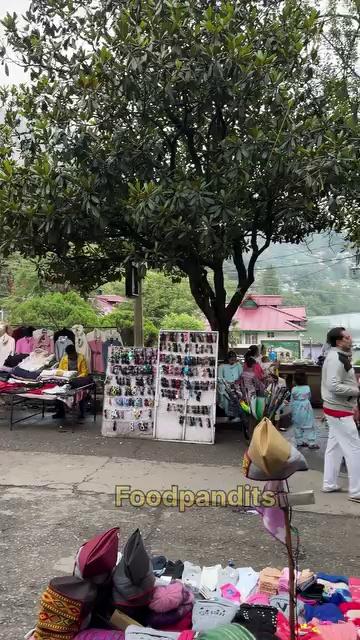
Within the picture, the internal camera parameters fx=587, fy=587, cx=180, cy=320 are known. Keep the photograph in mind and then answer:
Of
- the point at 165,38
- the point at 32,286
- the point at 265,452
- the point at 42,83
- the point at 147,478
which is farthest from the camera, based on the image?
the point at 32,286

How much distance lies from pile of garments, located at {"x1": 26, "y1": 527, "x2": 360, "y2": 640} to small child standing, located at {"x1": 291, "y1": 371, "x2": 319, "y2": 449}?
17.6ft

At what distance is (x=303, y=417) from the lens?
920 cm

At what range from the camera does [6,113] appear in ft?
33.4

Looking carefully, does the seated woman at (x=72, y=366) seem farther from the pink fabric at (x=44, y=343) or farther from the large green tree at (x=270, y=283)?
the large green tree at (x=270, y=283)

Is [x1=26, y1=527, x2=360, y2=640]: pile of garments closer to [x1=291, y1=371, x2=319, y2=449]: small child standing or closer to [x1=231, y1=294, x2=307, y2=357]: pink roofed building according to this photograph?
[x1=291, y1=371, x2=319, y2=449]: small child standing

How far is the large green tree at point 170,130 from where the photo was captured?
8.18 meters

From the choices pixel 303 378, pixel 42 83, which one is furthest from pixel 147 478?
pixel 42 83

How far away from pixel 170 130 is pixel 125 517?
6.59m

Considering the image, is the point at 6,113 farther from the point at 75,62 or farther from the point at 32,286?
the point at 32,286

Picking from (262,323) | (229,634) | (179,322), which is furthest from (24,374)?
(262,323)

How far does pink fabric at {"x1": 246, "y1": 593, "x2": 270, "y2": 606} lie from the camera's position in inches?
143

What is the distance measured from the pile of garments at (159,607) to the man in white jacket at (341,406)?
8.80 feet

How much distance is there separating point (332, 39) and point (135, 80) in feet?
16.5
